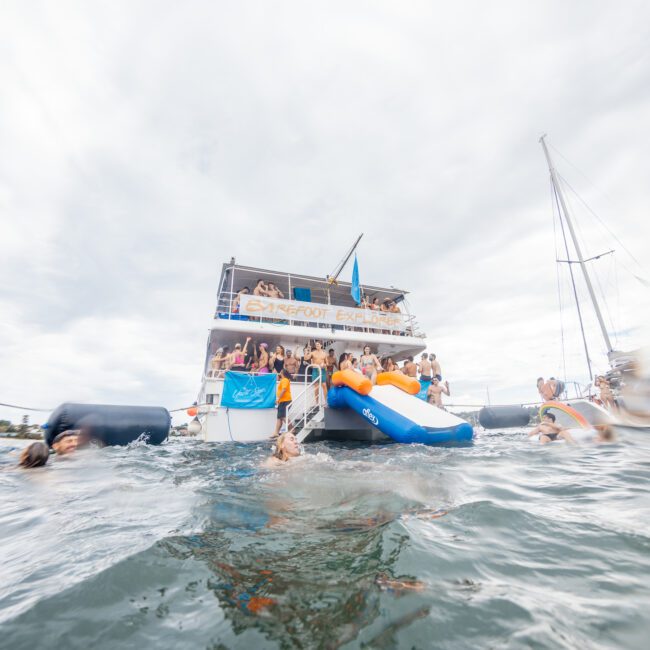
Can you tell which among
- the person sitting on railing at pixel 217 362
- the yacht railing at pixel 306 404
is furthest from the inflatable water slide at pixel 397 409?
the person sitting on railing at pixel 217 362

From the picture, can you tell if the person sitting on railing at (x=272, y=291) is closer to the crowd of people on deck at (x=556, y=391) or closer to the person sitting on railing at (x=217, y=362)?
the person sitting on railing at (x=217, y=362)

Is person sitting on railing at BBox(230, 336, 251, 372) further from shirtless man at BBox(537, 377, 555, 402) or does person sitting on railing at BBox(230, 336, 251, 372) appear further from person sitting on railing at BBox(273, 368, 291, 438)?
shirtless man at BBox(537, 377, 555, 402)

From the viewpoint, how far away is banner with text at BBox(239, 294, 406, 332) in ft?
36.6

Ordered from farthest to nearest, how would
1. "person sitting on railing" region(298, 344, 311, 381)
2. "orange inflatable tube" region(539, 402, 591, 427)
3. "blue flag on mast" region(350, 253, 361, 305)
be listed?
"blue flag on mast" region(350, 253, 361, 305)
"person sitting on railing" region(298, 344, 311, 381)
"orange inflatable tube" region(539, 402, 591, 427)

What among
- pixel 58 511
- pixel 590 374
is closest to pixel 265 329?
pixel 58 511

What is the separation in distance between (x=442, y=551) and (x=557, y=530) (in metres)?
0.89

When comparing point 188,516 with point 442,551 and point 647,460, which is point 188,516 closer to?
point 442,551

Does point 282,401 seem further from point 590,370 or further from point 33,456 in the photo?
point 590,370

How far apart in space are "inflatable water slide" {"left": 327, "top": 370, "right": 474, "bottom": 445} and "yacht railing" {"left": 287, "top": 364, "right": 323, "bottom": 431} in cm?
68

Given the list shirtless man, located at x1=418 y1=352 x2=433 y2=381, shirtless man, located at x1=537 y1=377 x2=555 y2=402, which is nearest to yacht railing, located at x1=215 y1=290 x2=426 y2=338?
shirtless man, located at x1=418 y1=352 x2=433 y2=381

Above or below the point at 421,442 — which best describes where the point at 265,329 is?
above

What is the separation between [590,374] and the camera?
1831 centimetres

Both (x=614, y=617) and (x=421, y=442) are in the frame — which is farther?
(x=421, y=442)

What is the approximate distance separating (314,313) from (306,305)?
396 mm
